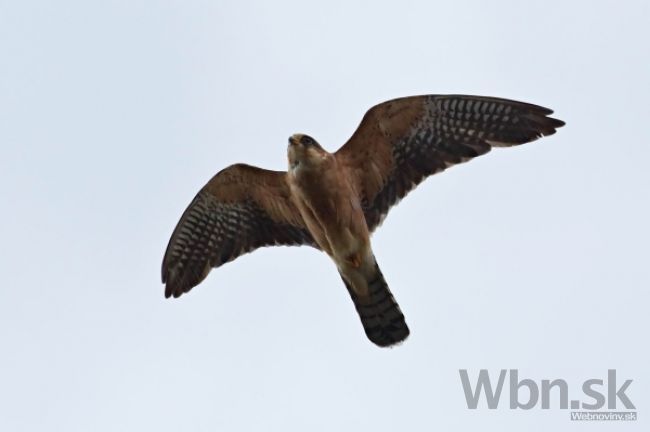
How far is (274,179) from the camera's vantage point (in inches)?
733

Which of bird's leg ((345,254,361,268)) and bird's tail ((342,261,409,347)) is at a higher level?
bird's leg ((345,254,361,268))

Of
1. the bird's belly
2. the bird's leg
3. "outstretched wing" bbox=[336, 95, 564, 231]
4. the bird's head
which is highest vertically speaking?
"outstretched wing" bbox=[336, 95, 564, 231]

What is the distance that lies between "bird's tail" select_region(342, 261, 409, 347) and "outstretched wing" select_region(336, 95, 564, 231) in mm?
799

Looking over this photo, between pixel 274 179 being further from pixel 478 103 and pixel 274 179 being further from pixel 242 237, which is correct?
pixel 478 103

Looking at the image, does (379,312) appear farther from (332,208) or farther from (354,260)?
(332,208)

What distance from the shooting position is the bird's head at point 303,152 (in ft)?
57.8

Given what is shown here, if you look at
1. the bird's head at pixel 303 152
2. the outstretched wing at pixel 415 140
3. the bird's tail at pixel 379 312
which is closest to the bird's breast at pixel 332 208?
the bird's head at pixel 303 152

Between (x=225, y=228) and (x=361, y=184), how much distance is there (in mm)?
2180

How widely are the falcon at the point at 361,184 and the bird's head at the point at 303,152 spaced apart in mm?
13

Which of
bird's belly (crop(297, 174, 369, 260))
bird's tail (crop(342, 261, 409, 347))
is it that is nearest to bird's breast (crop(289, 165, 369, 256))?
bird's belly (crop(297, 174, 369, 260))

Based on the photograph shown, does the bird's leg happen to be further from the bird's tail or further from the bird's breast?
the bird's tail

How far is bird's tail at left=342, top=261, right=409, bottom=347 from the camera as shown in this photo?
60.2 feet

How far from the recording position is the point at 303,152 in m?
17.6

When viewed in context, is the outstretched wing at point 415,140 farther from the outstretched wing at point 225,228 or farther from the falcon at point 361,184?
the outstretched wing at point 225,228
